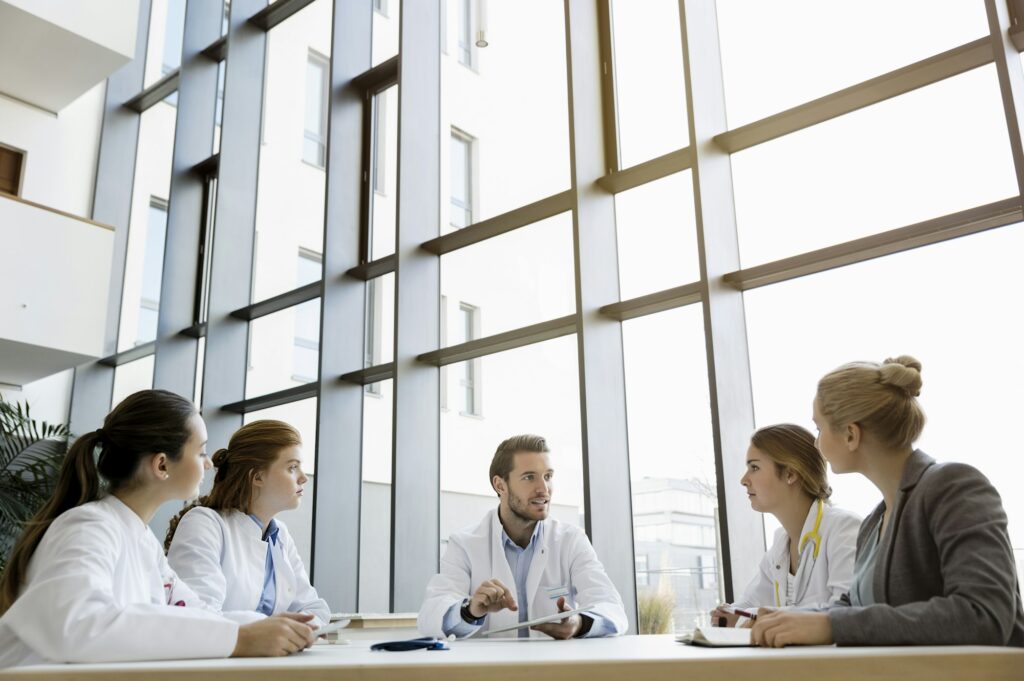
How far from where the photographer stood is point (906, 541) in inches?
71.3

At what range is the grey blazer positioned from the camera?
155 cm

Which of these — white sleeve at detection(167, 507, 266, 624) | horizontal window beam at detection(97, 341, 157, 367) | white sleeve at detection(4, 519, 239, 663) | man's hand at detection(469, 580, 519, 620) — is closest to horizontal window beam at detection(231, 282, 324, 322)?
horizontal window beam at detection(97, 341, 157, 367)

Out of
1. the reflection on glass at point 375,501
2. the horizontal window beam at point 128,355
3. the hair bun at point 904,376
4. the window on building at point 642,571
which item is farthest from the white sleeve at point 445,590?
the horizontal window beam at point 128,355

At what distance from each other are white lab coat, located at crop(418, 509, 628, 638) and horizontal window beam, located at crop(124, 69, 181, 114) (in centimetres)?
657

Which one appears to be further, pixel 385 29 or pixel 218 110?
pixel 218 110

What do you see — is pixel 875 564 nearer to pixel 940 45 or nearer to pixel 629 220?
pixel 940 45

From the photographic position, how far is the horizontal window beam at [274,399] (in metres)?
6.27

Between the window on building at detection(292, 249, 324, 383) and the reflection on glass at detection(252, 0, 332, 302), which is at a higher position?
the reflection on glass at detection(252, 0, 332, 302)

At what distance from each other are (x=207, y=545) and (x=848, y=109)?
325cm

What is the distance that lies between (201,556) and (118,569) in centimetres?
84

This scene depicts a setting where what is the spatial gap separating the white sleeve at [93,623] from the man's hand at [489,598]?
41.0 inches

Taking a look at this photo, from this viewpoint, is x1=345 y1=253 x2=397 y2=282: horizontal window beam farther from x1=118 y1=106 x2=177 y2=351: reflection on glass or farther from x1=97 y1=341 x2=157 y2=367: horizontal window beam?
x1=118 y1=106 x2=177 y2=351: reflection on glass

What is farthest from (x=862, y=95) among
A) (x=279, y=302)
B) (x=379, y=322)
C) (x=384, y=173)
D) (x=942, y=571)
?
(x=279, y=302)

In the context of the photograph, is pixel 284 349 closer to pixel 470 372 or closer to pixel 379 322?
pixel 379 322
